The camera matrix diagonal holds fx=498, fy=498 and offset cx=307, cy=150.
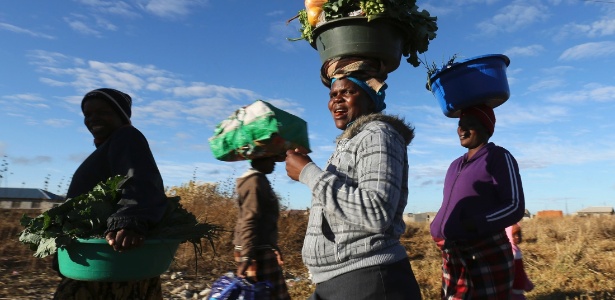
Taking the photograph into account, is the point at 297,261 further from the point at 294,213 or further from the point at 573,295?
the point at 573,295

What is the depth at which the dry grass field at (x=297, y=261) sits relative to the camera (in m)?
5.46

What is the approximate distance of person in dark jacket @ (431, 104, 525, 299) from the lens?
2.79 meters

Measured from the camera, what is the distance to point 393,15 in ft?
8.74

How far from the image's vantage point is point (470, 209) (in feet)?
9.64

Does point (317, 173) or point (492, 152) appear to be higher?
point (492, 152)

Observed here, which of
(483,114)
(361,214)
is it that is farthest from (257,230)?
(483,114)

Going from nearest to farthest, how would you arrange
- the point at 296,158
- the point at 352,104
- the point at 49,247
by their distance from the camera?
the point at 296,158
the point at 352,104
the point at 49,247

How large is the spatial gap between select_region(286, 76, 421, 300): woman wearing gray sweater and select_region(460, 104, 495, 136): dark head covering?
138 centimetres

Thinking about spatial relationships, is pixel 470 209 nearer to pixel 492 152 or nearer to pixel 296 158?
pixel 492 152

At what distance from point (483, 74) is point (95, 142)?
92.2 inches

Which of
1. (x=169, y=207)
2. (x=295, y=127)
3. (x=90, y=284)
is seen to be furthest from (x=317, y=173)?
(x=90, y=284)

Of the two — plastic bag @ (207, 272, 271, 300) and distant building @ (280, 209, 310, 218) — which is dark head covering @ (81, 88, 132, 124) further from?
distant building @ (280, 209, 310, 218)

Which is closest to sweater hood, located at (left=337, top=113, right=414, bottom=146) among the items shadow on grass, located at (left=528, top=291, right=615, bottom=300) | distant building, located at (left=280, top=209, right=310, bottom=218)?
shadow on grass, located at (left=528, top=291, right=615, bottom=300)

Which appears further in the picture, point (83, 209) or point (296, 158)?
point (83, 209)
